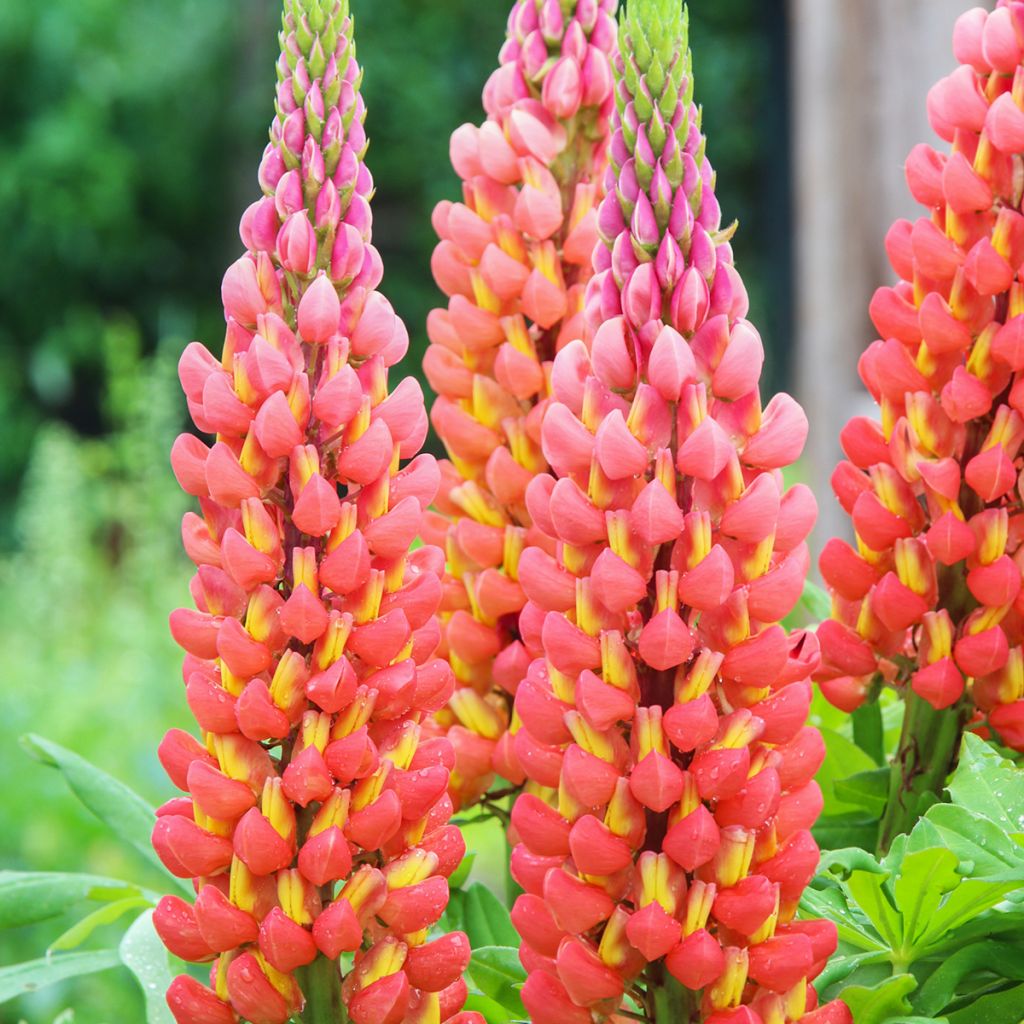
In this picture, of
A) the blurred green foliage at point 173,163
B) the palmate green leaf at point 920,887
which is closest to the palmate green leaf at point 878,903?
the palmate green leaf at point 920,887

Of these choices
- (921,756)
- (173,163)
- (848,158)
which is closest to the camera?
(921,756)

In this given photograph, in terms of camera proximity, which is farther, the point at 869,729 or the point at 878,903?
the point at 869,729

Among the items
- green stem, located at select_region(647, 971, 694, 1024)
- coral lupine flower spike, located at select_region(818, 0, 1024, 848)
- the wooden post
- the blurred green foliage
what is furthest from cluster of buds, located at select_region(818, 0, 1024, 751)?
the blurred green foliage

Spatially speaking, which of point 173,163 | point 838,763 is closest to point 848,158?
point 838,763

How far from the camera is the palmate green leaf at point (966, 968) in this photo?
360 mm

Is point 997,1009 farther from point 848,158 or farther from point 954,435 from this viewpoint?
point 848,158

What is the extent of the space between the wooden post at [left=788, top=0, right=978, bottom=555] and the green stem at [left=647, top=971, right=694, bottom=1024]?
1.20 meters

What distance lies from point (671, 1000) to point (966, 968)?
3.1 inches

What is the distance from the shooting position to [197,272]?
4691mm

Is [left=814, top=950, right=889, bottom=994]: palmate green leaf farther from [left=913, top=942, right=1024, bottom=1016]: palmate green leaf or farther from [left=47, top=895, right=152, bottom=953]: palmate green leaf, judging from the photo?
[left=47, top=895, right=152, bottom=953]: palmate green leaf

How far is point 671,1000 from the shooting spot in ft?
1.11

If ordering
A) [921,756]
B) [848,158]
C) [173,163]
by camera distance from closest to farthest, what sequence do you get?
[921,756]
[848,158]
[173,163]

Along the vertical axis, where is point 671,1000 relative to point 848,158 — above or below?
below

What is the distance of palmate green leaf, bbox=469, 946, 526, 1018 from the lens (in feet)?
1.29
